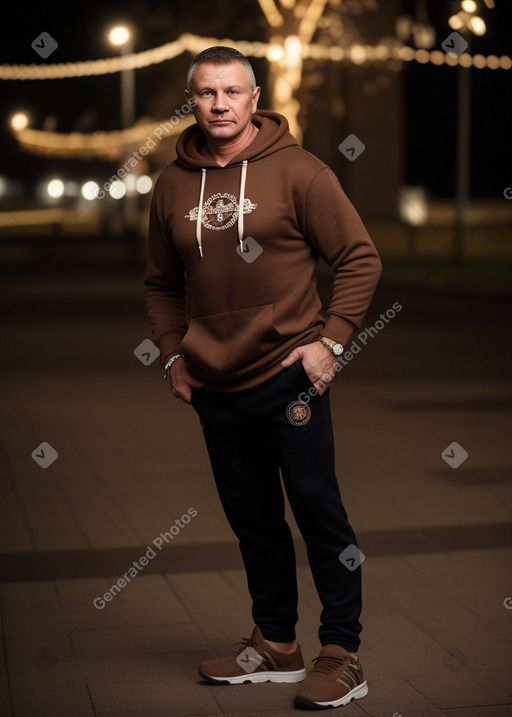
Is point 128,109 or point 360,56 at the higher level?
point 360,56

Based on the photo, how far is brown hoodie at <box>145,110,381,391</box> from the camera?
12.7 feet

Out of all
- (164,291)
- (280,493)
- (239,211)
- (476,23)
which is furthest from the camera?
(476,23)

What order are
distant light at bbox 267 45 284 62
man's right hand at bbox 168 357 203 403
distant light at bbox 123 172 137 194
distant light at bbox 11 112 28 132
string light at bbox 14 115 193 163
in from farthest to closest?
1. distant light at bbox 11 112 28 132
2. string light at bbox 14 115 193 163
3. distant light at bbox 123 172 137 194
4. distant light at bbox 267 45 284 62
5. man's right hand at bbox 168 357 203 403

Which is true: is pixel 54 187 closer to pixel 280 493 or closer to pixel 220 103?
pixel 280 493

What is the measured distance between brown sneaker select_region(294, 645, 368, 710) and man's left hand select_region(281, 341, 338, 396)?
84 cm

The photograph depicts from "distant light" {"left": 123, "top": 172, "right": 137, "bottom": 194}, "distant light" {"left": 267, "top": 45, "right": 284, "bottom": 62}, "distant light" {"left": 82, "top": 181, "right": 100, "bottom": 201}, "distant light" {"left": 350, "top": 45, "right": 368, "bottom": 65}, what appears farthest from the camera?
"distant light" {"left": 82, "top": 181, "right": 100, "bottom": 201}

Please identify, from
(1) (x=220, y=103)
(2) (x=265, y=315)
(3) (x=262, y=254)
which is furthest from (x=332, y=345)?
(1) (x=220, y=103)

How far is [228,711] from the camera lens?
155 inches

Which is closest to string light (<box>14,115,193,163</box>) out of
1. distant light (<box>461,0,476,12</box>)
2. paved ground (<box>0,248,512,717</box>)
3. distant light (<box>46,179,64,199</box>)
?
distant light (<box>46,179,64,199</box>)

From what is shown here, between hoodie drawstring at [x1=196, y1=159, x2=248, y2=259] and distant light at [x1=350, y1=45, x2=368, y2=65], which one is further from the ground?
distant light at [x1=350, y1=45, x2=368, y2=65]

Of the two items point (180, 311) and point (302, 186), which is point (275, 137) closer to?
point (302, 186)

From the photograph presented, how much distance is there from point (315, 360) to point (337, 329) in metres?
0.12

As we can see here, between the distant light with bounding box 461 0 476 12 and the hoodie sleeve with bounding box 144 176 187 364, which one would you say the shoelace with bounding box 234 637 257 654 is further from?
the distant light with bounding box 461 0 476 12

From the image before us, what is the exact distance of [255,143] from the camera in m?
3.95
